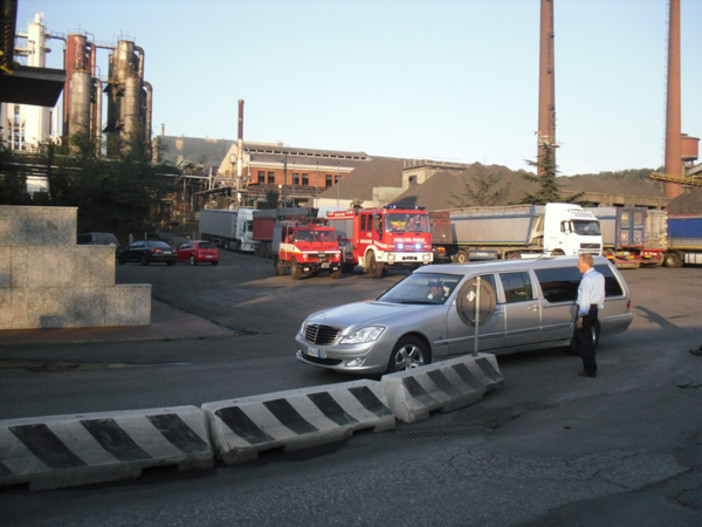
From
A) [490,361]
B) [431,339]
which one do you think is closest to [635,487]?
[490,361]

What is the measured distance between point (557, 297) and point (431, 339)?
3.04 meters

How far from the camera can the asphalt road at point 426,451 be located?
5281mm

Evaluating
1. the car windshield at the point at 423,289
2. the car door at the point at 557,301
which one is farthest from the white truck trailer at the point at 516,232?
the car windshield at the point at 423,289

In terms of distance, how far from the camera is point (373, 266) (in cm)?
3300

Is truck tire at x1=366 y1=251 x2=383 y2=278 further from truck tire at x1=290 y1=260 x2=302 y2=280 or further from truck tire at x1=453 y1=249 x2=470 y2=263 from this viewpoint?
truck tire at x1=453 y1=249 x2=470 y2=263

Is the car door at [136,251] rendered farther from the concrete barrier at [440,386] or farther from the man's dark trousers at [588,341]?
the concrete barrier at [440,386]

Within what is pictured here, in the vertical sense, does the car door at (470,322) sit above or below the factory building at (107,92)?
below

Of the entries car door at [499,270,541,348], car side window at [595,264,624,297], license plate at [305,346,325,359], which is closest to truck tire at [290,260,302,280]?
car side window at [595,264,624,297]

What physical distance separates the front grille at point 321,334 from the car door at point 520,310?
2.91m

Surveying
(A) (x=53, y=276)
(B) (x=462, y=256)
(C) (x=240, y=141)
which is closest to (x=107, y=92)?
(C) (x=240, y=141)

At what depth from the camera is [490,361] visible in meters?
9.46

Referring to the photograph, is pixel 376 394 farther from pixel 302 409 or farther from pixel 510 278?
pixel 510 278

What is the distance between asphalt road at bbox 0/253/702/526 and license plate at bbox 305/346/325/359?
0.42m

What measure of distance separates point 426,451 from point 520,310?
4890mm
